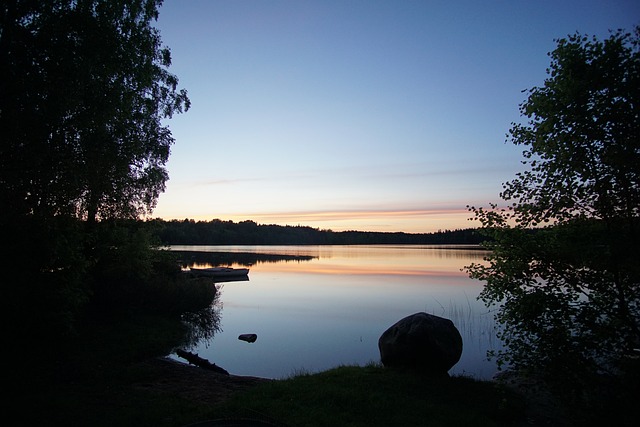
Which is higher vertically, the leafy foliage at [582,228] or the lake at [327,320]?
the leafy foliage at [582,228]

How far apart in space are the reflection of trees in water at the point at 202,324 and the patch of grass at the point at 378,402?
9.99 metres

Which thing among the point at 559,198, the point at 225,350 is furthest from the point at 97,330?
the point at 559,198

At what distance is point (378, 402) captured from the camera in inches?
369

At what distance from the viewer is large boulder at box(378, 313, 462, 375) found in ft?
39.5

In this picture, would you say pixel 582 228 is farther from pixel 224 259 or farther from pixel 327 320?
pixel 224 259

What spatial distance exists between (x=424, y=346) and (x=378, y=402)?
3291 mm

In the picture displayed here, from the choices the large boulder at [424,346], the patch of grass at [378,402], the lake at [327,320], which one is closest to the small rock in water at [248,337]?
the lake at [327,320]

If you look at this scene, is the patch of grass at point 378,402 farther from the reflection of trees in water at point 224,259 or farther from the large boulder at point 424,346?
the reflection of trees in water at point 224,259

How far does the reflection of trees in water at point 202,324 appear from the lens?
1975cm

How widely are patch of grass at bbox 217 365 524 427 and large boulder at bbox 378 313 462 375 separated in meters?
0.55

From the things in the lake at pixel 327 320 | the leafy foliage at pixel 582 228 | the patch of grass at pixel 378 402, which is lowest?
the lake at pixel 327 320

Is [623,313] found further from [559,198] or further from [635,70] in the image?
[635,70]

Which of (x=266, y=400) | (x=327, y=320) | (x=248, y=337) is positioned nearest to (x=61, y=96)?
(x=266, y=400)

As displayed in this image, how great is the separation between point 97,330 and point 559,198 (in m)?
17.2
